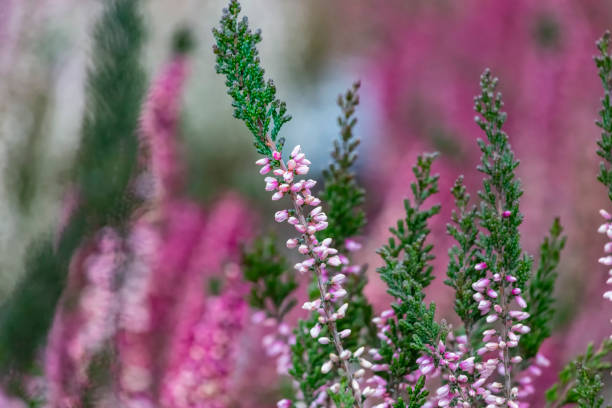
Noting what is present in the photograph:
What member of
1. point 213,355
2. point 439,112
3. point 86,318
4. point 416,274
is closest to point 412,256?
point 416,274

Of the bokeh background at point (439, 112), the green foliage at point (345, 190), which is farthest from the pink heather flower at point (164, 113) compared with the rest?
the green foliage at point (345, 190)

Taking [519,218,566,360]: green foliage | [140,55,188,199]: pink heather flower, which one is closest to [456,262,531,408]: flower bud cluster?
[519,218,566,360]: green foliage

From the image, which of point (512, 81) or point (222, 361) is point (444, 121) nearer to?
point (512, 81)

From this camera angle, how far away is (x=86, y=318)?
654 mm

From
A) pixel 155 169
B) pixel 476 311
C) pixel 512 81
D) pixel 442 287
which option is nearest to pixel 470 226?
pixel 476 311

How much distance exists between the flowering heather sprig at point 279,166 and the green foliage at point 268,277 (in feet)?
0.63

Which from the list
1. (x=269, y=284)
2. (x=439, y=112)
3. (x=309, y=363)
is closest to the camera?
(x=309, y=363)

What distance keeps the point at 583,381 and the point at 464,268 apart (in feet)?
0.30

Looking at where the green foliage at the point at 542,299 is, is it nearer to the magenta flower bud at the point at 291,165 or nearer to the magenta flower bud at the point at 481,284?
the magenta flower bud at the point at 481,284

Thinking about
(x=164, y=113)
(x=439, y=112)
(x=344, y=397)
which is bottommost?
(x=344, y=397)

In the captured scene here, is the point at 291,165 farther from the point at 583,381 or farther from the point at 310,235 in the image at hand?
the point at 583,381

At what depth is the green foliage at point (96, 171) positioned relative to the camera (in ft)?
1.19

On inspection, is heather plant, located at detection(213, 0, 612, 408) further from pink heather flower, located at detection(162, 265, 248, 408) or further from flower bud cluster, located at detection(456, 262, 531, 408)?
pink heather flower, located at detection(162, 265, 248, 408)

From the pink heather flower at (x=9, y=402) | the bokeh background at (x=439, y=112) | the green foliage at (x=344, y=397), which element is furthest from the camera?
the bokeh background at (x=439, y=112)
